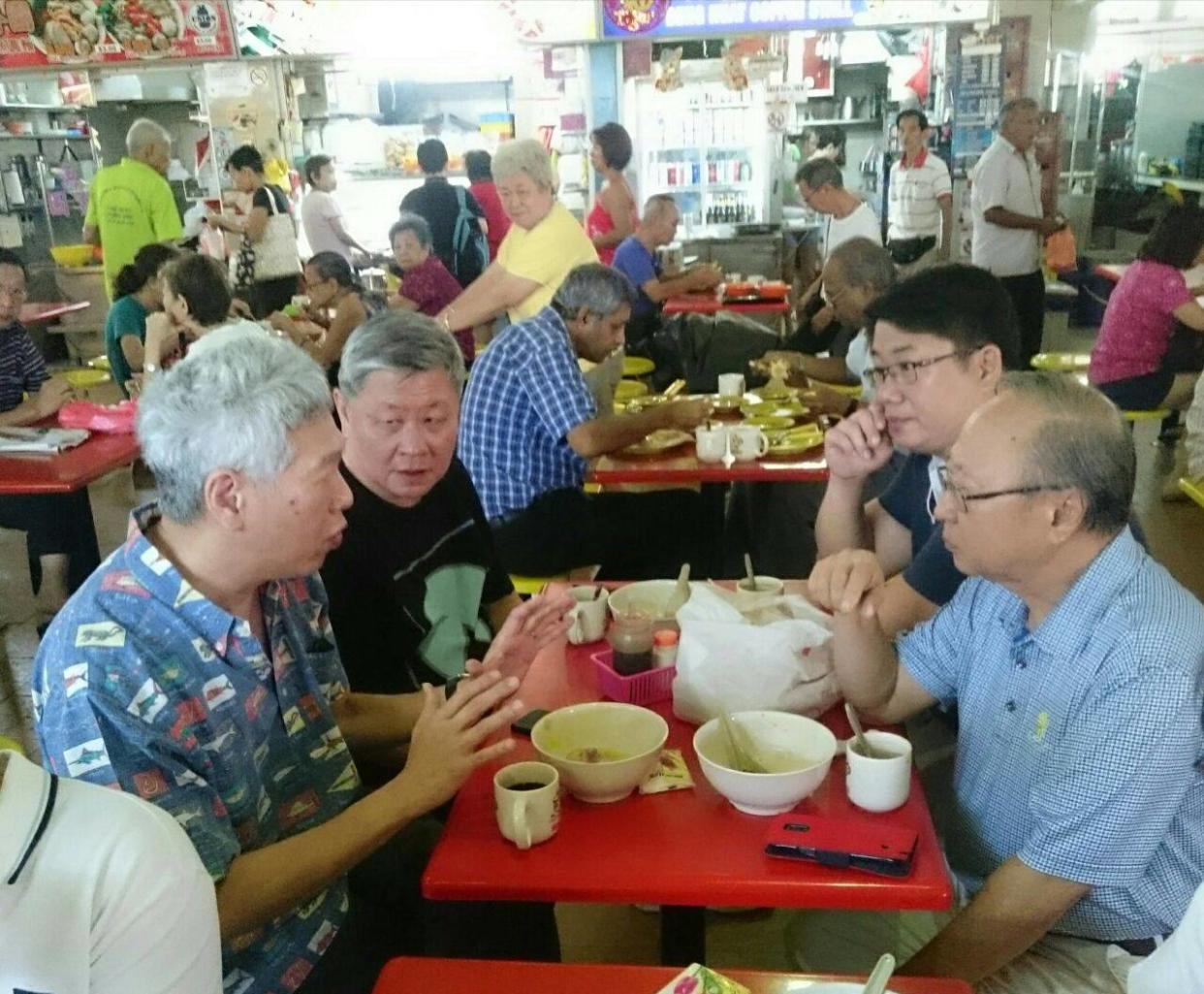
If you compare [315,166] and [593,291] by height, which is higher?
[315,166]

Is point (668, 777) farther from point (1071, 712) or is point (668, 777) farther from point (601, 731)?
point (1071, 712)

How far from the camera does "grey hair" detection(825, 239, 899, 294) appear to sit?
379 cm

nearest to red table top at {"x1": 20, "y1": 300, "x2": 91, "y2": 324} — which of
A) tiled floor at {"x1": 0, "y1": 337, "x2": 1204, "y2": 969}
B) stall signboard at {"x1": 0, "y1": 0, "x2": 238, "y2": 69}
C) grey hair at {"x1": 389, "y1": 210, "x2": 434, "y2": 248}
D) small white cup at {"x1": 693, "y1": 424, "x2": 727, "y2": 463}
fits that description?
stall signboard at {"x1": 0, "y1": 0, "x2": 238, "y2": 69}

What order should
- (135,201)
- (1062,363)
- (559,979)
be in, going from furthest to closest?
(135,201), (1062,363), (559,979)

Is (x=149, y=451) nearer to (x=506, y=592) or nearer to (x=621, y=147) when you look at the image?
(x=506, y=592)

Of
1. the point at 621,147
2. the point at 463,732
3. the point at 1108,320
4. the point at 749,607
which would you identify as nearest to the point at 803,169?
the point at 621,147

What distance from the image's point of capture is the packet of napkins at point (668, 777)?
1491mm

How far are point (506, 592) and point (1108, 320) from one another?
3.62 meters

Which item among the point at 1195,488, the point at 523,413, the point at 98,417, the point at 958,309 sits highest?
the point at 958,309

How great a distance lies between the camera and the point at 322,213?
24.0 feet

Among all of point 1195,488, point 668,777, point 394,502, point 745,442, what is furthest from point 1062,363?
point 668,777

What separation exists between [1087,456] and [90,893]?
1.22 metres

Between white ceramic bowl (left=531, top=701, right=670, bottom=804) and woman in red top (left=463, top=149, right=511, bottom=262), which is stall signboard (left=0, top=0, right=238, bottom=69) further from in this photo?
white ceramic bowl (left=531, top=701, right=670, bottom=804)

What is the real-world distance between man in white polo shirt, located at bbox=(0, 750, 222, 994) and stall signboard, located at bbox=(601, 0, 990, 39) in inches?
260
